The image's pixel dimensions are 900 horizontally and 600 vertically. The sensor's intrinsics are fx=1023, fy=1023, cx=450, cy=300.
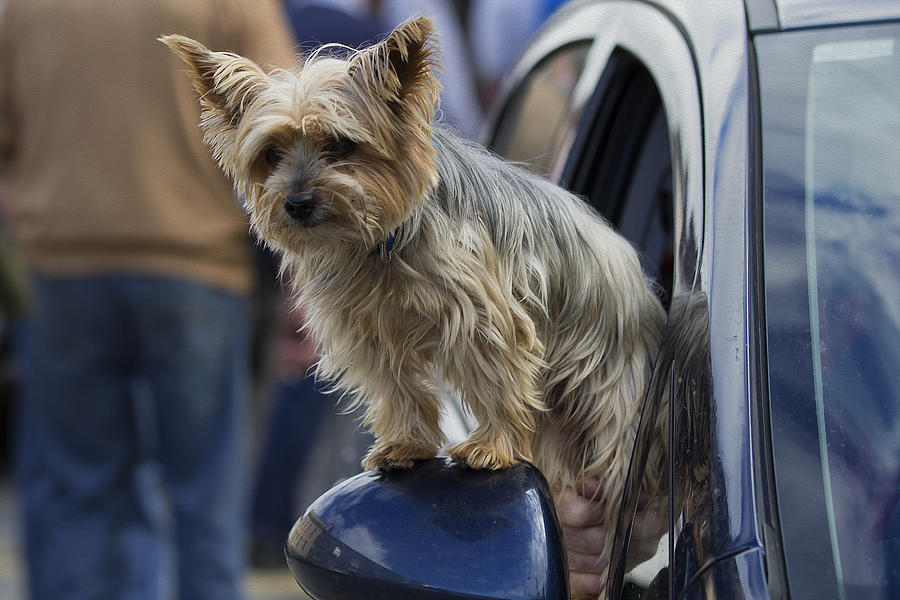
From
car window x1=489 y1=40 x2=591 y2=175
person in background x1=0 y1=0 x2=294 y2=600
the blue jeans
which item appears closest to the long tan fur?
car window x1=489 y1=40 x2=591 y2=175

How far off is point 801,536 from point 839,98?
84 centimetres

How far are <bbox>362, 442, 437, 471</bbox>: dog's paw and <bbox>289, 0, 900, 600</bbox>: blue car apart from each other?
29 cm

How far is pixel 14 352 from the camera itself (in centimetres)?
700

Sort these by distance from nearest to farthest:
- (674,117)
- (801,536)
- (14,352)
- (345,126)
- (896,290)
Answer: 1. (801,536)
2. (896,290)
3. (345,126)
4. (674,117)
5. (14,352)

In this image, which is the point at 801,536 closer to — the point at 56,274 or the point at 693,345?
the point at 693,345

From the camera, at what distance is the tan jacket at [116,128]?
4078 mm

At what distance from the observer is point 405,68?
1748 millimetres

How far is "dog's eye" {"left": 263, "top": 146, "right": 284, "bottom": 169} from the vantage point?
1.82 meters

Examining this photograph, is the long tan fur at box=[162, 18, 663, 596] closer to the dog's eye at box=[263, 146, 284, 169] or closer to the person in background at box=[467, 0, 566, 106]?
the dog's eye at box=[263, 146, 284, 169]

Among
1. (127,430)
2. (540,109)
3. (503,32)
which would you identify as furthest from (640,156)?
(503,32)

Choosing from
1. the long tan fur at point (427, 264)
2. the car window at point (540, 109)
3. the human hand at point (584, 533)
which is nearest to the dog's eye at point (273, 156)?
→ the long tan fur at point (427, 264)

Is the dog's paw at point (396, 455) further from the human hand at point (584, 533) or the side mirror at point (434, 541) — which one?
the human hand at point (584, 533)

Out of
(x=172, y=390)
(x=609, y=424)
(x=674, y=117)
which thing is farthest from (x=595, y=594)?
(x=172, y=390)

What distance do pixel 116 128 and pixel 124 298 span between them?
0.69m
